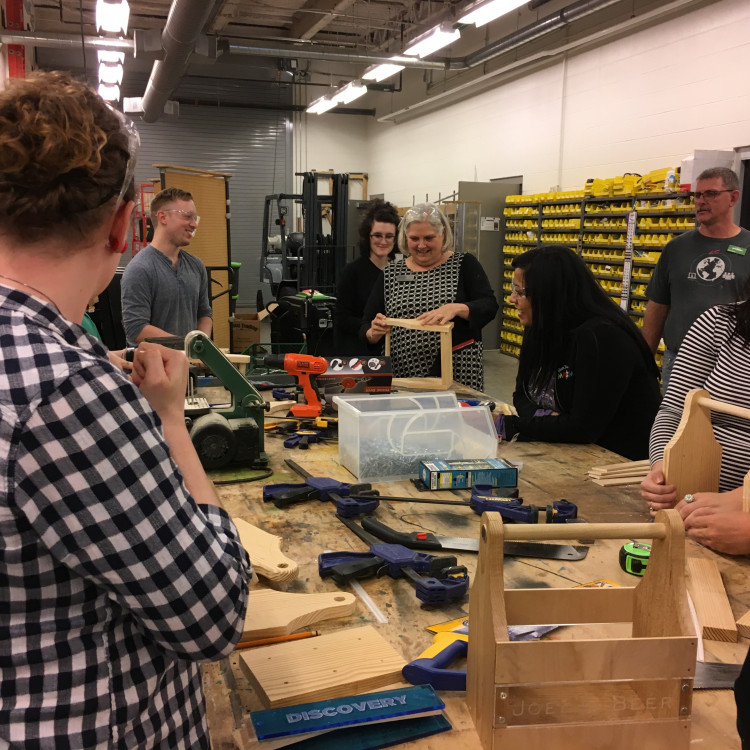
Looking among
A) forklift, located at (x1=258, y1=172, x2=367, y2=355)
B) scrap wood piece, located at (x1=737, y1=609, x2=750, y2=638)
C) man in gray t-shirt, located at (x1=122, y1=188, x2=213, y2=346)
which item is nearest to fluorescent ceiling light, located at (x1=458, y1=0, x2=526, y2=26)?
forklift, located at (x1=258, y1=172, x2=367, y2=355)

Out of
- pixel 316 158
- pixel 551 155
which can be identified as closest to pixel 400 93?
pixel 316 158

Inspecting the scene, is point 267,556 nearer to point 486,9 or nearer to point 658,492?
point 658,492

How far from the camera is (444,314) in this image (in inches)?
128

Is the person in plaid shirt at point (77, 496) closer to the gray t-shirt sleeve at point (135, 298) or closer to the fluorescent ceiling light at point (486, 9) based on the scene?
the gray t-shirt sleeve at point (135, 298)

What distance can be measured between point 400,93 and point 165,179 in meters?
6.94

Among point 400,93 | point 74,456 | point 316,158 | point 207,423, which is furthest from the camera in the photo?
point 316,158

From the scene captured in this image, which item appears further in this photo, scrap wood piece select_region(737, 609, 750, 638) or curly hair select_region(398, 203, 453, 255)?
curly hair select_region(398, 203, 453, 255)

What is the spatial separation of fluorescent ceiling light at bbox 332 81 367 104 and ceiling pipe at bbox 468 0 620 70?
1347 mm

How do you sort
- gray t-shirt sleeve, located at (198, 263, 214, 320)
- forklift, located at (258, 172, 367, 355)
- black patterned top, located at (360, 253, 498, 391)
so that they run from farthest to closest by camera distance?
forklift, located at (258, 172, 367, 355) < gray t-shirt sleeve, located at (198, 263, 214, 320) < black patterned top, located at (360, 253, 498, 391)

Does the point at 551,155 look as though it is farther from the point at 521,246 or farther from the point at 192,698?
the point at 192,698

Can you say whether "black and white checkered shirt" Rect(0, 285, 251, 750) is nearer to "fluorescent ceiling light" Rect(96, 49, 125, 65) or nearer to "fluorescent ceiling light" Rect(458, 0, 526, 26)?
"fluorescent ceiling light" Rect(458, 0, 526, 26)

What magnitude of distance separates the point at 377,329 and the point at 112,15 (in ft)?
14.9

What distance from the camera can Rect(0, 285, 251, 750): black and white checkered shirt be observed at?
0.71 meters

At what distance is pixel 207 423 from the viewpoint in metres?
2.16
